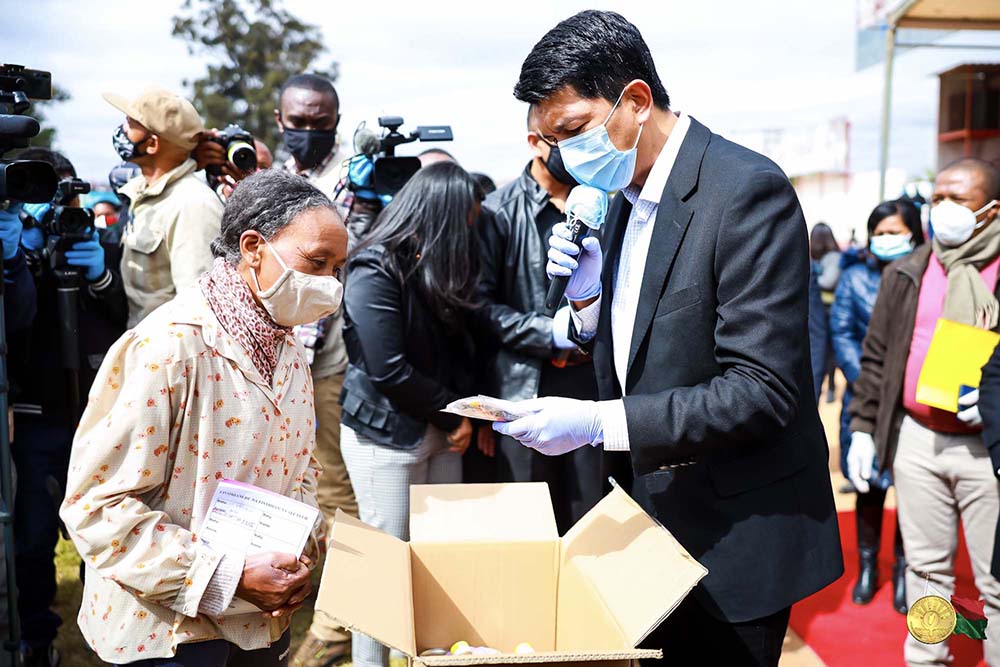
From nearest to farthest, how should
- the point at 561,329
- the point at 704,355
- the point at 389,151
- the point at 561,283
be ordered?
the point at 704,355, the point at 561,283, the point at 561,329, the point at 389,151

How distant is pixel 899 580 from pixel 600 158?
3175 millimetres

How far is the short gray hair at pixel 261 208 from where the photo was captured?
183 centimetres

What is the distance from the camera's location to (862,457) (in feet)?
11.6

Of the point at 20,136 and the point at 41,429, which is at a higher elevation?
the point at 20,136

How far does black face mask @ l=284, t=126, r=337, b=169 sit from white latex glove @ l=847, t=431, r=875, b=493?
2794 millimetres

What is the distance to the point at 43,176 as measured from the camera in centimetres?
257

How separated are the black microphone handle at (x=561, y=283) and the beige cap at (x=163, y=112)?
214 centimetres

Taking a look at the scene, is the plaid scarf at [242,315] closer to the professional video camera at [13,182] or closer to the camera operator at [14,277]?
the professional video camera at [13,182]

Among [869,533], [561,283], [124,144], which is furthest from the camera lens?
[869,533]

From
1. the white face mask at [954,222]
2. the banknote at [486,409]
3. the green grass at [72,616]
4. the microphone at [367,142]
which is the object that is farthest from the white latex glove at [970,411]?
the green grass at [72,616]

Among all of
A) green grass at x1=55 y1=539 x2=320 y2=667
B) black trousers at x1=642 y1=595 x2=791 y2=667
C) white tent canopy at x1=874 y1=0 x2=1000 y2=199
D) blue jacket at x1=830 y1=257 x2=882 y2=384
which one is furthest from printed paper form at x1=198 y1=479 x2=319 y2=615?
white tent canopy at x1=874 y1=0 x2=1000 y2=199

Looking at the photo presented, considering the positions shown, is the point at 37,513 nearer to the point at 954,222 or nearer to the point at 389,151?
the point at 389,151

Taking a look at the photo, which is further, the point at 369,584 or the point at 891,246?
the point at 891,246

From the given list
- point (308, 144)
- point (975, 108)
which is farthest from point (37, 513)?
point (975, 108)
